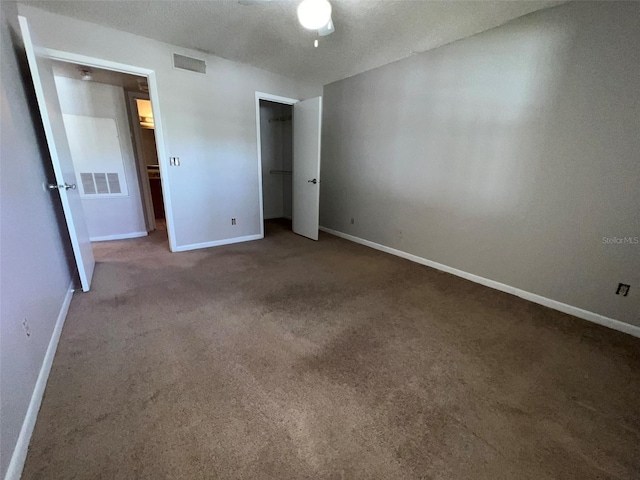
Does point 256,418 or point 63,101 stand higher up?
point 63,101

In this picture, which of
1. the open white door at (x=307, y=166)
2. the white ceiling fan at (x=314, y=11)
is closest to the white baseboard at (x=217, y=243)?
the open white door at (x=307, y=166)

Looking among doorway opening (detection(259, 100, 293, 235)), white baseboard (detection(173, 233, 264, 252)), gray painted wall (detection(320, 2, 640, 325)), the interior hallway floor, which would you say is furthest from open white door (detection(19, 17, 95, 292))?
gray painted wall (detection(320, 2, 640, 325))

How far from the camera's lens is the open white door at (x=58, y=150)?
199cm

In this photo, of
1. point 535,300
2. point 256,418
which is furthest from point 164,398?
point 535,300

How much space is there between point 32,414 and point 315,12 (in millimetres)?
2942

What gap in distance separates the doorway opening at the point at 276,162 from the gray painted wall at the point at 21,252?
11.3 feet

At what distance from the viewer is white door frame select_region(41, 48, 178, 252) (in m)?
2.57

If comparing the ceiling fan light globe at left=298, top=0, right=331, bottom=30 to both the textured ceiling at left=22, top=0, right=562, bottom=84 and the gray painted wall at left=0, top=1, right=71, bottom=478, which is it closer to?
the textured ceiling at left=22, top=0, right=562, bottom=84

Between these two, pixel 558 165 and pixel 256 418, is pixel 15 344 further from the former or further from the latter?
pixel 558 165

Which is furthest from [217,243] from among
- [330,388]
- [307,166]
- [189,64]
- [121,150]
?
[330,388]

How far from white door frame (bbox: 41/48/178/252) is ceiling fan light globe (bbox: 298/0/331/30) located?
203 cm

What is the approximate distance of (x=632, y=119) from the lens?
1914mm

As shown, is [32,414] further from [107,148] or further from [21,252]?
[107,148]

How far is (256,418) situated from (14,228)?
1.69 m
